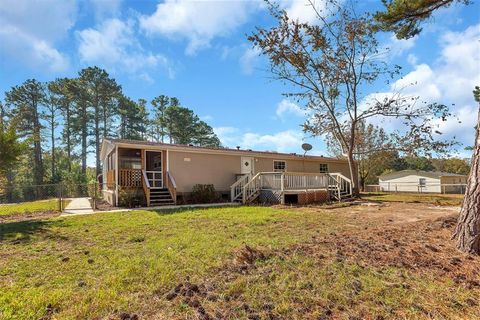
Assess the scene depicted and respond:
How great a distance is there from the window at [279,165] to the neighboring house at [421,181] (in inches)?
782

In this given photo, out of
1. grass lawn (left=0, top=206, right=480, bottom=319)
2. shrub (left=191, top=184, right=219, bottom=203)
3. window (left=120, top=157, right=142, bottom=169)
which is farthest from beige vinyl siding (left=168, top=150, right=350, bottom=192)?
grass lawn (left=0, top=206, right=480, bottom=319)

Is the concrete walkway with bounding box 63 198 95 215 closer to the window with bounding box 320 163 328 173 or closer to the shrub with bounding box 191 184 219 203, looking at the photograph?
the shrub with bounding box 191 184 219 203

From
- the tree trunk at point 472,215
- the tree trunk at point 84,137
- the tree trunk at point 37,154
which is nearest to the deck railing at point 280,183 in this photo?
the tree trunk at point 472,215

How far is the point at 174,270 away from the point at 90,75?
34677mm

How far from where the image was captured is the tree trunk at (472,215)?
13.5 feet

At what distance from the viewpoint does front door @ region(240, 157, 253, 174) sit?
16.2 m

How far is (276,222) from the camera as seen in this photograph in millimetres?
7141

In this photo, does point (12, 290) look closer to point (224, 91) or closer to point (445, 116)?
point (224, 91)

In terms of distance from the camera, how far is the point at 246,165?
53.9 feet

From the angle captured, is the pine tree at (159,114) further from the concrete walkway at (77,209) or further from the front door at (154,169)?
the concrete walkway at (77,209)

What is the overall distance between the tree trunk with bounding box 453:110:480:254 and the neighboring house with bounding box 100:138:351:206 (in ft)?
27.6

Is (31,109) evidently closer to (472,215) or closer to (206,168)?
(206,168)

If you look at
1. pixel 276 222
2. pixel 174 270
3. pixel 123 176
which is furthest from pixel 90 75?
pixel 174 270

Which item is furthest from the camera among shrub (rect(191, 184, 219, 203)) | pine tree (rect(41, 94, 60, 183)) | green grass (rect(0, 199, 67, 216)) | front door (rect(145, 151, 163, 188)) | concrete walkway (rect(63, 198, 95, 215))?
pine tree (rect(41, 94, 60, 183))
